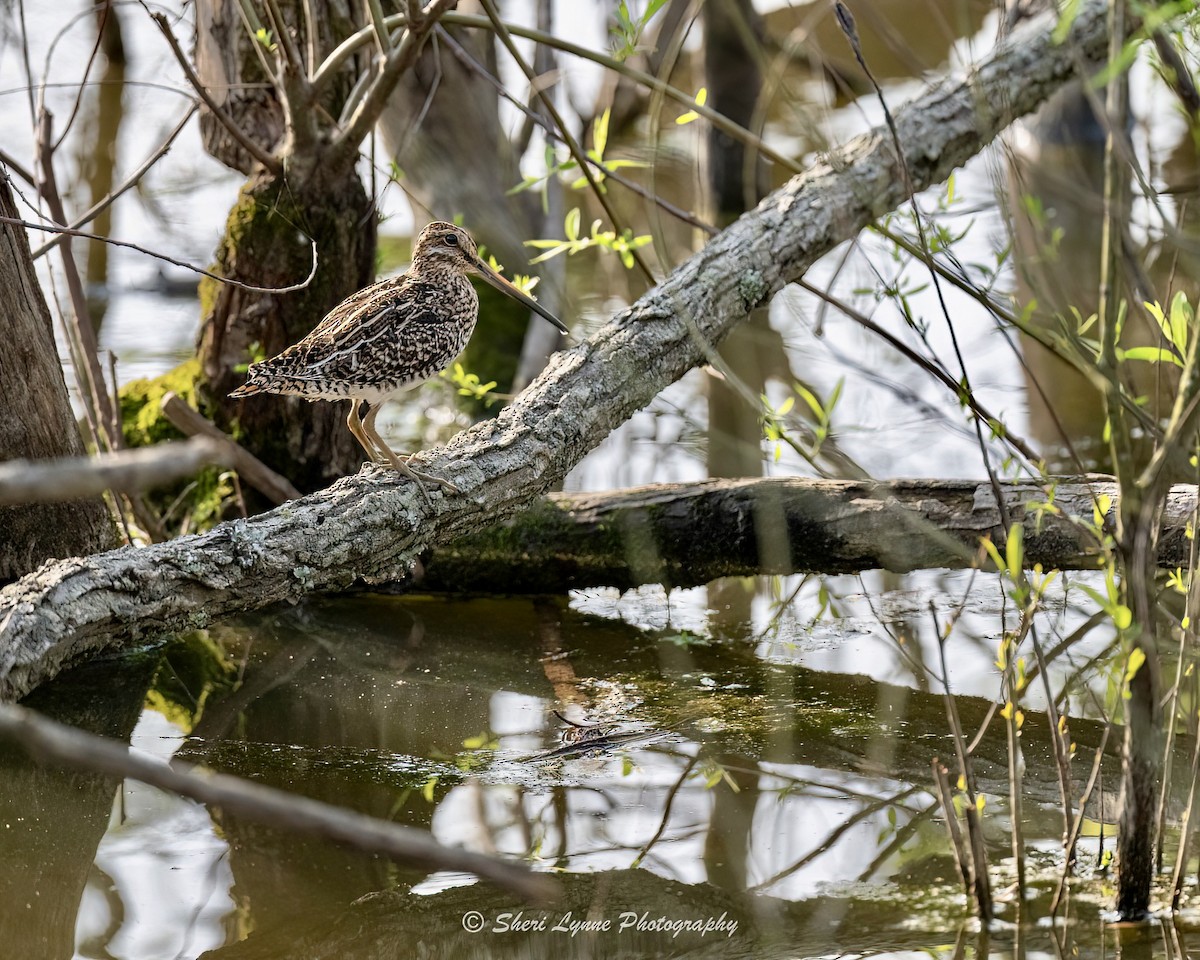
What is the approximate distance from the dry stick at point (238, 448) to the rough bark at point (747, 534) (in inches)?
28.6

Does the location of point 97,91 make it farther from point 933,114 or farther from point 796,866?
point 796,866

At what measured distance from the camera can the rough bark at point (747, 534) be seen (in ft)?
15.7

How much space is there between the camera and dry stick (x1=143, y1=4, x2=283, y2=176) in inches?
175

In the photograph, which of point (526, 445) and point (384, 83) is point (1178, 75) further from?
point (384, 83)

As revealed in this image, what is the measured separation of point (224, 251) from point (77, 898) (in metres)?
3.05

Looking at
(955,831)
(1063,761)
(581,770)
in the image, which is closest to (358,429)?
(581,770)

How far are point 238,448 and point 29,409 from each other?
1.00 meters

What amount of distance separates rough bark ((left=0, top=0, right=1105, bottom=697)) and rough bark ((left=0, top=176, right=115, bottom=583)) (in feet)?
3.23

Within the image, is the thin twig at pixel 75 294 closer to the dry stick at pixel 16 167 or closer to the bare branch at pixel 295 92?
the dry stick at pixel 16 167

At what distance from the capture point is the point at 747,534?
5.18 m

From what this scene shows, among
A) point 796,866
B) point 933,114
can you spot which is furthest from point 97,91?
point 796,866

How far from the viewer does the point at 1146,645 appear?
2873 mm

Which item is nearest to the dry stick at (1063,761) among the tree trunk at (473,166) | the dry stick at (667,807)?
the dry stick at (667,807)

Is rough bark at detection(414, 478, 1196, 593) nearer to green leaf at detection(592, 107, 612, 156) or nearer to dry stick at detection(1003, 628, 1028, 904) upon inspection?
green leaf at detection(592, 107, 612, 156)
